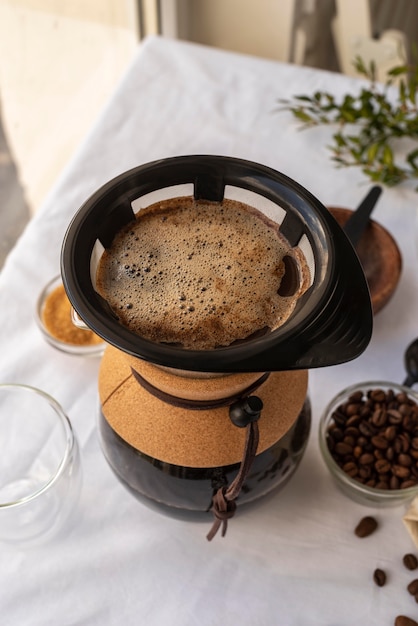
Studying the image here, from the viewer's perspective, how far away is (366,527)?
67 centimetres

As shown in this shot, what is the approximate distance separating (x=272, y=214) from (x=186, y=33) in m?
1.37

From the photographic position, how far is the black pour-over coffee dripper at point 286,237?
0.43 meters

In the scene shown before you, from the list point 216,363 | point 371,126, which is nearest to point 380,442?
point 216,363

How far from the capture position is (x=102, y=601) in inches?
25.1

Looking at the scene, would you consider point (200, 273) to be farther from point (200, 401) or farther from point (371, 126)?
point (371, 126)

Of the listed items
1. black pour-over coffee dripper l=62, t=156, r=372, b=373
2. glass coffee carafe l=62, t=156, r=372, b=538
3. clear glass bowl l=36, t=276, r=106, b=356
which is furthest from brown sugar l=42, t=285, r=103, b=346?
black pour-over coffee dripper l=62, t=156, r=372, b=373

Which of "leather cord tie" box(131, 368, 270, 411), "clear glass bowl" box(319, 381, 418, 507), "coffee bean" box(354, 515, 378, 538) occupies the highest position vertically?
"leather cord tie" box(131, 368, 270, 411)

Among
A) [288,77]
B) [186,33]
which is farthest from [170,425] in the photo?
[186,33]

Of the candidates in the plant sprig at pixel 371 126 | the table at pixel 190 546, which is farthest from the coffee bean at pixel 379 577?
the plant sprig at pixel 371 126

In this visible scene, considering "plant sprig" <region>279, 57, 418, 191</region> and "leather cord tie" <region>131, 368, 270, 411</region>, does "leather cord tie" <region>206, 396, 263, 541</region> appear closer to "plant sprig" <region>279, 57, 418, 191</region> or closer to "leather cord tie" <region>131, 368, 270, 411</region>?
"leather cord tie" <region>131, 368, 270, 411</region>

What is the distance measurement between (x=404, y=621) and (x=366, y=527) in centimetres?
9

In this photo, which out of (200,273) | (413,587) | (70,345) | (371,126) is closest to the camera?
(200,273)

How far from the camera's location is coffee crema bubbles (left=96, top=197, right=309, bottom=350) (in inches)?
19.6

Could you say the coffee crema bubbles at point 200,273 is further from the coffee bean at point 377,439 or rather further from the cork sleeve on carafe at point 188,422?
the coffee bean at point 377,439
